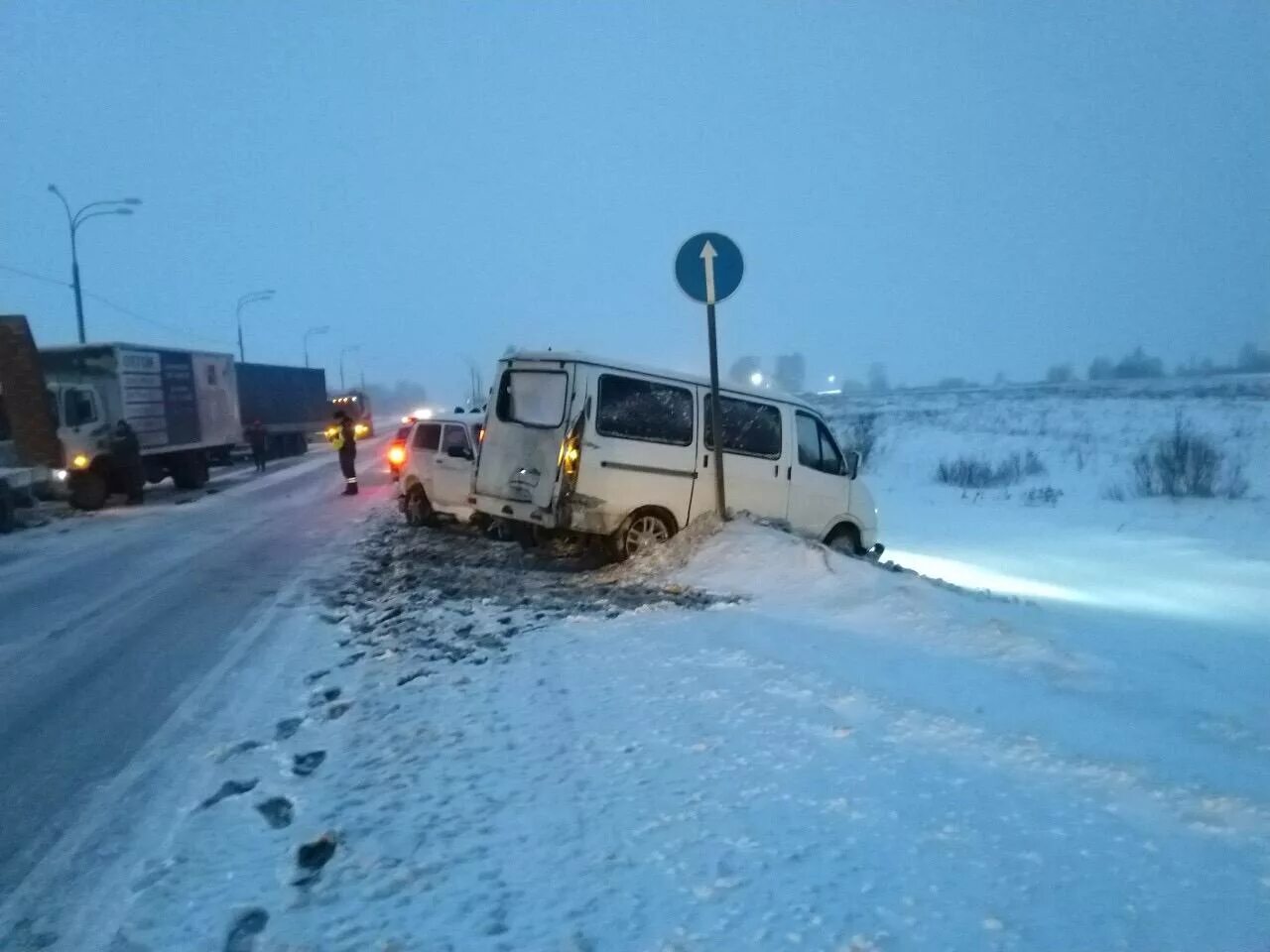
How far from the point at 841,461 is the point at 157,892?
30.6 ft

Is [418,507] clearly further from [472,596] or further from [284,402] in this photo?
[284,402]

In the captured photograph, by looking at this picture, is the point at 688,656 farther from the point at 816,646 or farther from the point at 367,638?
the point at 367,638

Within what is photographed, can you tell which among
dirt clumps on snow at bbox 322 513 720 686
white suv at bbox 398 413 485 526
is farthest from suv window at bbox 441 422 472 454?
dirt clumps on snow at bbox 322 513 720 686

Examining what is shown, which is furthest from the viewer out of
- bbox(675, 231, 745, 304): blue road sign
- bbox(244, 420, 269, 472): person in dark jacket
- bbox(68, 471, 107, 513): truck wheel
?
bbox(244, 420, 269, 472): person in dark jacket

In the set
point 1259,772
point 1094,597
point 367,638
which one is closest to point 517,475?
point 367,638

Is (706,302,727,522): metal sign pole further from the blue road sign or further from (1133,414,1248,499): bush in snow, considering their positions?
(1133,414,1248,499): bush in snow

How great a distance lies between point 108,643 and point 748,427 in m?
6.61

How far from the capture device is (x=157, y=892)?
384 centimetres

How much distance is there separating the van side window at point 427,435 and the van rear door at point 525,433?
11.6 feet

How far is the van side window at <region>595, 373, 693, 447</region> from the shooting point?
32.9 ft

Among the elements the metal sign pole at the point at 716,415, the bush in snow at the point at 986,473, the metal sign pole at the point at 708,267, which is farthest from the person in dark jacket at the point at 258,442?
the metal sign pole at the point at 708,267

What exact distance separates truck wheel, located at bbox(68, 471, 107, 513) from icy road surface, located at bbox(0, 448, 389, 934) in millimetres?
2431

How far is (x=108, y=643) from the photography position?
318 inches

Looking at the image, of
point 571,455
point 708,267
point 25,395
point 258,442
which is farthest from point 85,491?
point 708,267
